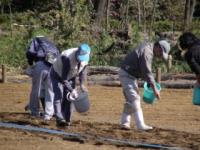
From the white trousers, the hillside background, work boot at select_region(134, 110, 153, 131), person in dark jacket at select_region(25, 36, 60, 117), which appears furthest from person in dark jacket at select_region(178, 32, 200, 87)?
the hillside background

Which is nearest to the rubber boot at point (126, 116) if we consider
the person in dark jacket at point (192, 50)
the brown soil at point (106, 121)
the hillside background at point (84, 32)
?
the brown soil at point (106, 121)

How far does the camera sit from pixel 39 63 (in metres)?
11.6

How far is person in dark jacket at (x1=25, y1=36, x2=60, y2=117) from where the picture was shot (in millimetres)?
11500

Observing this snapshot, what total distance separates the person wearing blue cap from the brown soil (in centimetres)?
30

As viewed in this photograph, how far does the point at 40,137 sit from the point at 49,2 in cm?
2542

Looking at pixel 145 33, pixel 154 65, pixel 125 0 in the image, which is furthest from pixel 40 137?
pixel 125 0

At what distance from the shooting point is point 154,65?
21219mm

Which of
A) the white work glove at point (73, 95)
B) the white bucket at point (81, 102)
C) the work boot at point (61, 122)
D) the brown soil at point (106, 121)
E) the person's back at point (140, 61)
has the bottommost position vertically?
the brown soil at point (106, 121)

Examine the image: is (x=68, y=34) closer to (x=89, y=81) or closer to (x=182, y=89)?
(x=89, y=81)

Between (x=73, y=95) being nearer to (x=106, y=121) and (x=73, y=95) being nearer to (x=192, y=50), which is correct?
(x=106, y=121)

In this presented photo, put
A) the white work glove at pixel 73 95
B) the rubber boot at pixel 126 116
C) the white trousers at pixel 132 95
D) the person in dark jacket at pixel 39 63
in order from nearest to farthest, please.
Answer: the white trousers at pixel 132 95 < the white work glove at pixel 73 95 < the rubber boot at pixel 126 116 < the person in dark jacket at pixel 39 63

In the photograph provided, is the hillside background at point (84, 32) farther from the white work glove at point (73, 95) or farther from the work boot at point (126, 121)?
the white work glove at point (73, 95)

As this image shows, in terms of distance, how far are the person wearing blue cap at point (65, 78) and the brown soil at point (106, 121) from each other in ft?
1.00

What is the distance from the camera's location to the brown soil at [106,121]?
364 inches
